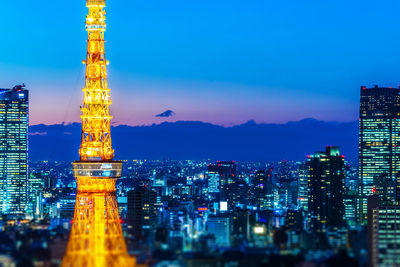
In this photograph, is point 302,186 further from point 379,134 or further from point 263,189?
point 379,134

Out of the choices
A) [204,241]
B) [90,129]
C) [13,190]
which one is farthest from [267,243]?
[13,190]

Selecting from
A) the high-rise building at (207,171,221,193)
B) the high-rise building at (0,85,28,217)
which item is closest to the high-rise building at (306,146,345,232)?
the high-rise building at (207,171,221,193)

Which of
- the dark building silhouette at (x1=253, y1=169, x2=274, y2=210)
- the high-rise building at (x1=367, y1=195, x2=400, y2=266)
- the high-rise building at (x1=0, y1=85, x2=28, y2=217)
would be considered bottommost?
the high-rise building at (x1=367, y1=195, x2=400, y2=266)

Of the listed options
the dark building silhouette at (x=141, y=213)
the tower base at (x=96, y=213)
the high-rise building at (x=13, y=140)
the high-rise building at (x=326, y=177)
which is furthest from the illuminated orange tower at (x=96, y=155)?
the high-rise building at (x=13, y=140)

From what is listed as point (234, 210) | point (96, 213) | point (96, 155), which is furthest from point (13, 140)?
point (96, 213)

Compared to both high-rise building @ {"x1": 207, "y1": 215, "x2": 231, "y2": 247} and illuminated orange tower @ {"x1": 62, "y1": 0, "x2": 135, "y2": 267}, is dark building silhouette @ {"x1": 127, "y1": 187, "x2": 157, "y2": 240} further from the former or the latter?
high-rise building @ {"x1": 207, "y1": 215, "x2": 231, "y2": 247}

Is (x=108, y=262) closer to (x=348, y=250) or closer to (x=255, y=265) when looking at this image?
(x=255, y=265)
